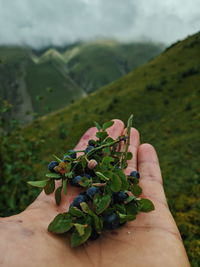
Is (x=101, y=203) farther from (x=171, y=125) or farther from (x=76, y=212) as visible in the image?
(x=171, y=125)

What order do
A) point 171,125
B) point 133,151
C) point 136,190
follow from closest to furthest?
point 136,190 → point 133,151 → point 171,125

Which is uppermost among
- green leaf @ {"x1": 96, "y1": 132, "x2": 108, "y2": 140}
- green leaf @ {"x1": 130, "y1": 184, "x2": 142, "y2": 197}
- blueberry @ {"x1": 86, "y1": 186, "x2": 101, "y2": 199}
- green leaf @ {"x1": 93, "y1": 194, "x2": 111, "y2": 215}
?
green leaf @ {"x1": 96, "y1": 132, "x2": 108, "y2": 140}

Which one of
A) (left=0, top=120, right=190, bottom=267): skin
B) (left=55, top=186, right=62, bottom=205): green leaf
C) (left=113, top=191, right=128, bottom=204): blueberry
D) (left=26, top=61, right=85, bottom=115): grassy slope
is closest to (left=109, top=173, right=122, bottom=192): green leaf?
(left=113, top=191, right=128, bottom=204): blueberry

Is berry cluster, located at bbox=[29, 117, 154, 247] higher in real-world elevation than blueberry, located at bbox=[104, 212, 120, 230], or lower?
higher

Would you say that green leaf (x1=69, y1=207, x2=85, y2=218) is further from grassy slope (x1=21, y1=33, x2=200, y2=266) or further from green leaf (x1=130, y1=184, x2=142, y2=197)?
grassy slope (x1=21, y1=33, x2=200, y2=266)

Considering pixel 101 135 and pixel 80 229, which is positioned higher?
pixel 101 135

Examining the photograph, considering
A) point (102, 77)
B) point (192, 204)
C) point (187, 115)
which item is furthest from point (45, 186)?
point (102, 77)

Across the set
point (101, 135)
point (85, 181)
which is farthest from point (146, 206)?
point (101, 135)
